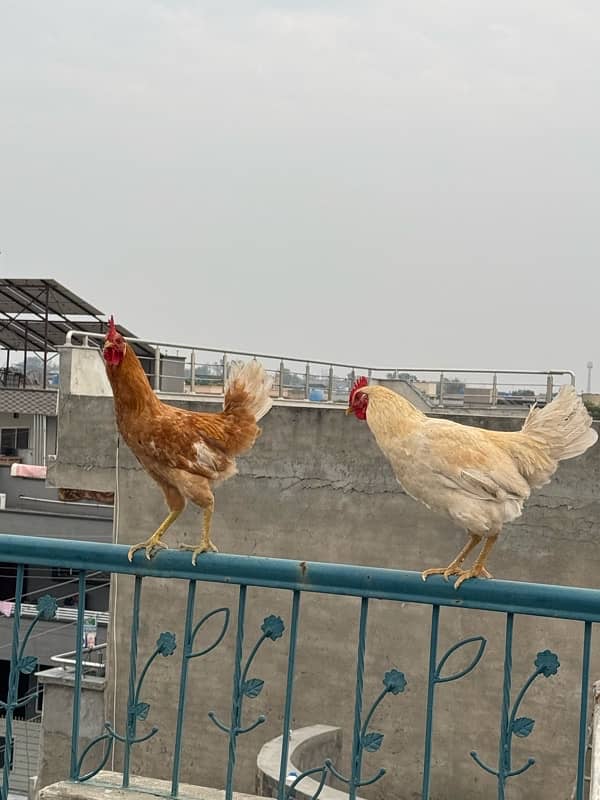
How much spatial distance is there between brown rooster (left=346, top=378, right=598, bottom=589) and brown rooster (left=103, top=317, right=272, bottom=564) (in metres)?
0.59

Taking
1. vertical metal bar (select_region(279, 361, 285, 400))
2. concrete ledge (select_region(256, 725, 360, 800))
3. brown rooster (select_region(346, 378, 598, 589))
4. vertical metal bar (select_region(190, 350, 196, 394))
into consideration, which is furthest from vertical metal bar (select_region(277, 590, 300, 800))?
vertical metal bar (select_region(279, 361, 285, 400))

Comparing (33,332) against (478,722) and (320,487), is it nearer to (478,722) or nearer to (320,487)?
(320,487)

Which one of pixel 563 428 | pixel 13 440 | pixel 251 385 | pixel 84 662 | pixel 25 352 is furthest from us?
pixel 13 440

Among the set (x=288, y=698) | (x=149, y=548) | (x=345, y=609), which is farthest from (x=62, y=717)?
(x=288, y=698)

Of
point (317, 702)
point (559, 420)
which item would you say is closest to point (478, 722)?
point (317, 702)

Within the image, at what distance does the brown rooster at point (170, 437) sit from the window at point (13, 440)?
58.2ft

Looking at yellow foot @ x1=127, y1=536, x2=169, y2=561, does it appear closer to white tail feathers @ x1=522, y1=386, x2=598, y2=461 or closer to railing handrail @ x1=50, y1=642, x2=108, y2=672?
white tail feathers @ x1=522, y1=386, x2=598, y2=461

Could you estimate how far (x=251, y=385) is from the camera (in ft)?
12.3

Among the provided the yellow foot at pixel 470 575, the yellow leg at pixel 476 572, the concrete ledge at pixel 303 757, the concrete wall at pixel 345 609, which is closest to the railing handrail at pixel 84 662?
the concrete wall at pixel 345 609

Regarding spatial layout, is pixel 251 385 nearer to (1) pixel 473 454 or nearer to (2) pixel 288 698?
(1) pixel 473 454

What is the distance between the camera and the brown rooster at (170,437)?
3365 millimetres

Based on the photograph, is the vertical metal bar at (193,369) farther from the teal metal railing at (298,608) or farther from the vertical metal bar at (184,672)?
the vertical metal bar at (184,672)

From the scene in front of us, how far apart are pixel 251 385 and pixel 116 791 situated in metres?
1.64

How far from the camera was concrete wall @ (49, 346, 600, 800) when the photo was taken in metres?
8.33
